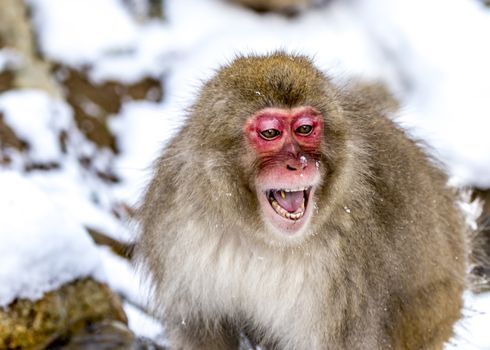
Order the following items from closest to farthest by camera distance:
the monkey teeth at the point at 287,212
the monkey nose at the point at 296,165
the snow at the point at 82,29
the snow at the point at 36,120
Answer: the monkey nose at the point at 296,165, the monkey teeth at the point at 287,212, the snow at the point at 36,120, the snow at the point at 82,29

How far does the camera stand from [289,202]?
349 centimetres

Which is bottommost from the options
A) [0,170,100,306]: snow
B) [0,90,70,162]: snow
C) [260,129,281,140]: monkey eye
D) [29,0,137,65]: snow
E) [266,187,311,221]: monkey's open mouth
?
[0,170,100,306]: snow

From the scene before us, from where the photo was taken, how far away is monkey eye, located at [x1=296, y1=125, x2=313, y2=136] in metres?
3.42

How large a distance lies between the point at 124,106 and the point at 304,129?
4.28m

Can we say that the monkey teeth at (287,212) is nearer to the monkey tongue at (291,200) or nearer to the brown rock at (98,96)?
the monkey tongue at (291,200)

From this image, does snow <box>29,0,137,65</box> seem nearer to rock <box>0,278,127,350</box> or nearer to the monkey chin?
rock <box>0,278,127,350</box>

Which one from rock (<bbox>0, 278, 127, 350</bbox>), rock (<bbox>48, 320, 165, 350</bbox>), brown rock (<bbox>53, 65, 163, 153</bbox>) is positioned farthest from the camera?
brown rock (<bbox>53, 65, 163, 153</bbox>)

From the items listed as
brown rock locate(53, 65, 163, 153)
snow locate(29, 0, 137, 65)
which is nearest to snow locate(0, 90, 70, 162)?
brown rock locate(53, 65, 163, 153)

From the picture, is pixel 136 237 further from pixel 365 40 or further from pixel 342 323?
pixel 365 40

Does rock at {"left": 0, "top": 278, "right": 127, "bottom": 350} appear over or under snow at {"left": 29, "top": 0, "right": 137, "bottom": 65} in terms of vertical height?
under

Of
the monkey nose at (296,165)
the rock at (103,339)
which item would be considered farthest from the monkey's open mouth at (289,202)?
the rock at (103,339)

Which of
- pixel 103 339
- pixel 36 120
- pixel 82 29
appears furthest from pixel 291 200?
pixel 82 29

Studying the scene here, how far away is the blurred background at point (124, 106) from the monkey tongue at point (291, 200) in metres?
1.16

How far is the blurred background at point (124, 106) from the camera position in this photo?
4824 millimetres
